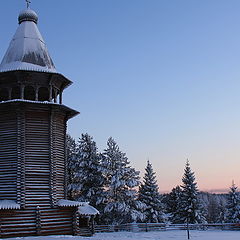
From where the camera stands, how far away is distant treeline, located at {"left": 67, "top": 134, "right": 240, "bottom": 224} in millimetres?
44656

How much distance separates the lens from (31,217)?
26.8 metres

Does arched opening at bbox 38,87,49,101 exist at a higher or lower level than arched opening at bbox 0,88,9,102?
higher

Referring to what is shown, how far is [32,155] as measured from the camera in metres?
27.8

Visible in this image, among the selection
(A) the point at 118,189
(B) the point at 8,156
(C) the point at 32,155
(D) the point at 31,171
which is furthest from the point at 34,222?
(A) the point at 118,189

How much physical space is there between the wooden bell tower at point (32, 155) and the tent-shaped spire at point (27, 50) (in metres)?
0.08

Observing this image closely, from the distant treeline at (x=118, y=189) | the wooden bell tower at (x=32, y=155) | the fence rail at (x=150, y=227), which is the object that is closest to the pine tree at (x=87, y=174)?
the distant treeline at (x=118, y=189)

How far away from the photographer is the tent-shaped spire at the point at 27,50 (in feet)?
95.1

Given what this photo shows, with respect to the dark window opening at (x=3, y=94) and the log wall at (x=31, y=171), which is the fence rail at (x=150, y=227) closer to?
the log wall at (x=31, y=171)

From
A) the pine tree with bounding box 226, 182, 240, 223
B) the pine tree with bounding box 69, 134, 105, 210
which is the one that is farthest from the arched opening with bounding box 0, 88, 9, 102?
the pine tree with bounding box 226, 182, 240, 223

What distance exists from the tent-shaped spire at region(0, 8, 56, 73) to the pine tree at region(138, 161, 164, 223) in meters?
24.4

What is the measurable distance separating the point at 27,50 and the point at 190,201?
30026 millimetres

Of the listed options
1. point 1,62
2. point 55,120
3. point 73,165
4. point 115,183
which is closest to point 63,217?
point 55,120

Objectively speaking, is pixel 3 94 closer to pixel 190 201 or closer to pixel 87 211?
pixel 87 211

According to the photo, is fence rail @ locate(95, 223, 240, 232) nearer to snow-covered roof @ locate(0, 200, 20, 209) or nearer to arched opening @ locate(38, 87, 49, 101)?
arched opening @ locate(38, 87, 49, 101)
